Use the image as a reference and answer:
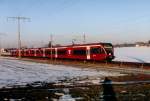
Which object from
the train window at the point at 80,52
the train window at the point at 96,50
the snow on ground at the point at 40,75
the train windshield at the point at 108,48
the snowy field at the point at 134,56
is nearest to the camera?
the snow on ground at the point at 40,75

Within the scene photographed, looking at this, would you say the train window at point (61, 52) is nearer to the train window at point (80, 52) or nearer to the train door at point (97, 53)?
the train window at point (80, 52)

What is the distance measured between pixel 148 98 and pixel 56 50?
53.0 metres

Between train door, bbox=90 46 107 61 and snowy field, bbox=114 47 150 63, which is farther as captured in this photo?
snowy field, bbox=114 47 150 63

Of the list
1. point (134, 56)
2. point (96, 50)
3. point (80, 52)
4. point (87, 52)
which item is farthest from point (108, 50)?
point (134, 56)

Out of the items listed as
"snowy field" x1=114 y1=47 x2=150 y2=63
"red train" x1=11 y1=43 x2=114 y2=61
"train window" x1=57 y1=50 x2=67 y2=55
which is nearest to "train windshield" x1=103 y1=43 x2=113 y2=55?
"red train" x1=11 y1=43 x2=114 y2=61

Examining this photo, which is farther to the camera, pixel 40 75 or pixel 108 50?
pixel 108 50

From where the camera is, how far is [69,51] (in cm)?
6250

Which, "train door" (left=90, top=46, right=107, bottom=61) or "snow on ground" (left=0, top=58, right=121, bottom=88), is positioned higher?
"train door" (left=90, top=46, right=107, bottom=61)

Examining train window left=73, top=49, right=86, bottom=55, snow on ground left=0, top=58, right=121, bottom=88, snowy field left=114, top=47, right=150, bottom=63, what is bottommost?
snow on ground left=0, top=58, right=121, bottom=88

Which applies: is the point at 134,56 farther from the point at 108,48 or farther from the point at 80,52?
the point at 108,48

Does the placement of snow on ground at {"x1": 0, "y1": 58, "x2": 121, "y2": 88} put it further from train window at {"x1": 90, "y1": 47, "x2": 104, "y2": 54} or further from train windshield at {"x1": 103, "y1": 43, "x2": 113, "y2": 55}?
train windshield at {"x1": 103, "y1": 43, "x2": 113, "y2": 55}

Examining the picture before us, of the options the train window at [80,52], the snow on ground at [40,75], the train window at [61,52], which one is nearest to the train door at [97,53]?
the train window at [80,52]

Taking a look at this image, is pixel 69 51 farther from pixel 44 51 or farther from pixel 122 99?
pixel 122 99

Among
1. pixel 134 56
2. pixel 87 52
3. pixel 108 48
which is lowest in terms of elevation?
pixel 134 56
